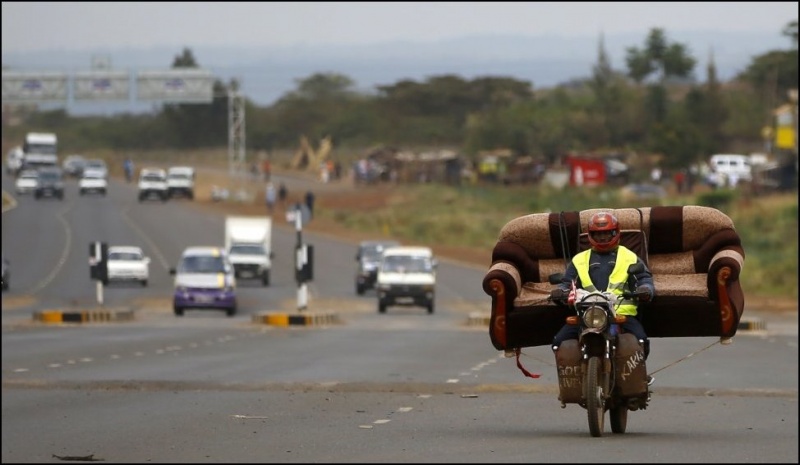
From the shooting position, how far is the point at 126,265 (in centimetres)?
5872

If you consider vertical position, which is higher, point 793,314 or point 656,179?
point 656,179

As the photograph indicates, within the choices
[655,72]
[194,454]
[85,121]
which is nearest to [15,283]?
[194,454]

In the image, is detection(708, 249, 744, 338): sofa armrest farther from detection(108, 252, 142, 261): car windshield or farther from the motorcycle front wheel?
detection(108, 252, 142, 261): car windshield

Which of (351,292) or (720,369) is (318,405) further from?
(351,292)

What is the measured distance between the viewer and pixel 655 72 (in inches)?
5221

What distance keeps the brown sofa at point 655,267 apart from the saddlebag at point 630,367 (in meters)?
0.54

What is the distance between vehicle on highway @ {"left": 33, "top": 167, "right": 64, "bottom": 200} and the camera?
94.1 meters

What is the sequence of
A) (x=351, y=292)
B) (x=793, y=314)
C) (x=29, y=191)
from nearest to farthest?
(x=793, y=314) < (x=351, y=292) < (x=29, y=191)

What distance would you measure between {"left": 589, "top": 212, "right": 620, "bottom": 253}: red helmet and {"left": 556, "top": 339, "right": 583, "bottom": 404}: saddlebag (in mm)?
699

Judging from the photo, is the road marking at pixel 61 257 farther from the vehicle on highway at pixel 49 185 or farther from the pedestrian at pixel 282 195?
the pedestrian at pixel 282 195

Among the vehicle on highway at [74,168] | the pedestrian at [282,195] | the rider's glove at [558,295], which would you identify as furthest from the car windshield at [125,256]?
the vehicle on highway at [74,168]

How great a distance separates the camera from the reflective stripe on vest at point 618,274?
8.43m

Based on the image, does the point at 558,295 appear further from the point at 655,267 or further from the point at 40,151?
the point at 40,151

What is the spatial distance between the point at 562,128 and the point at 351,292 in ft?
155
